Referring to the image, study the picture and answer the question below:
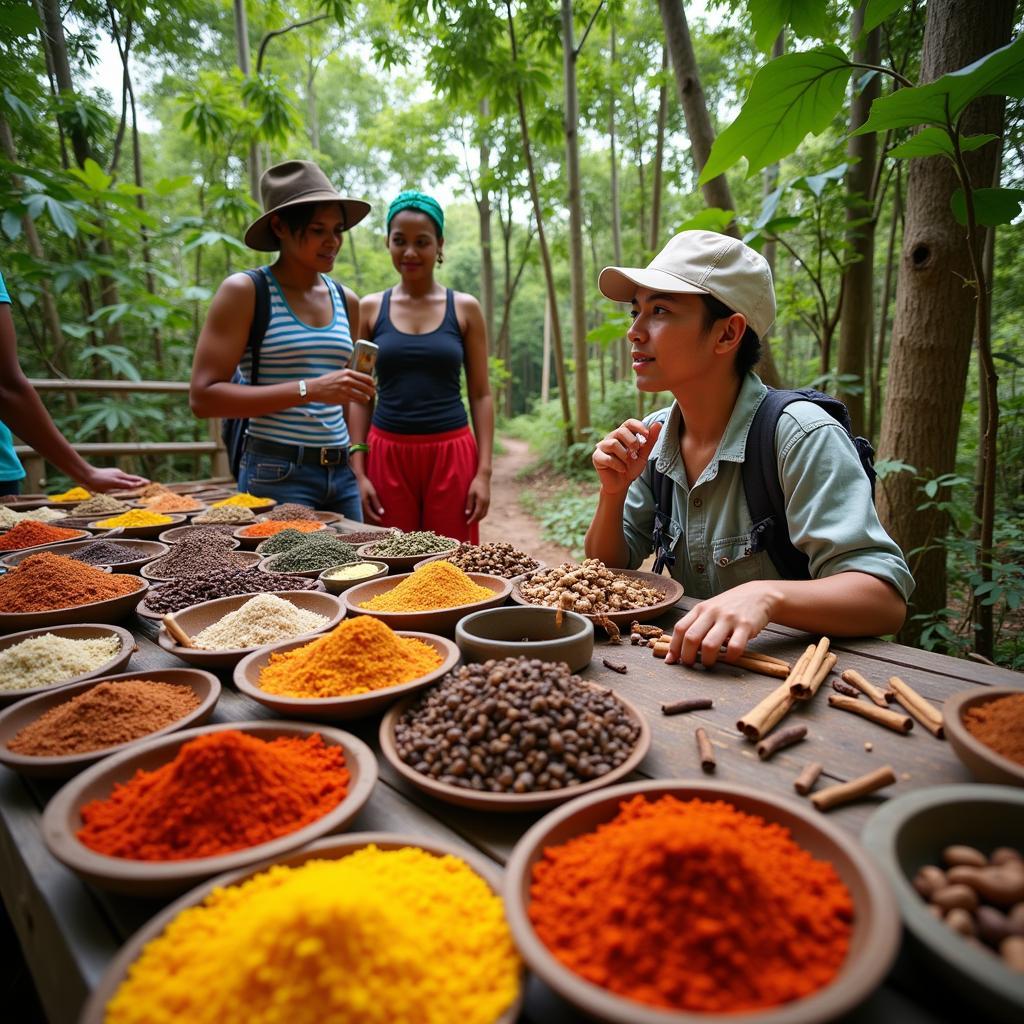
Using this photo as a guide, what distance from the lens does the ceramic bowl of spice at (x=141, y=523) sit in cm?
259

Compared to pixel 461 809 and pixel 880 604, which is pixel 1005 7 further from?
pixel 461 809

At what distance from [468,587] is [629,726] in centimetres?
→ 74

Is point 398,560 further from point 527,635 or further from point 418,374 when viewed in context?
point 418,374

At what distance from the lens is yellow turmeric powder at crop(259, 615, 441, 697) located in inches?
44.4

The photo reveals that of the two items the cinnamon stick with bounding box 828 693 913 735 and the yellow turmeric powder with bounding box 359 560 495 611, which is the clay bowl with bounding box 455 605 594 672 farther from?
the cinnamon stick with bounding box 828 693 913 735

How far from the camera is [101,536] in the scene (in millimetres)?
2477

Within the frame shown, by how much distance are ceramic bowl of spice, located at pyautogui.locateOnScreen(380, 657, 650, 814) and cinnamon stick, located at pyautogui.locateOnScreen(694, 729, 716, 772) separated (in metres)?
0.10

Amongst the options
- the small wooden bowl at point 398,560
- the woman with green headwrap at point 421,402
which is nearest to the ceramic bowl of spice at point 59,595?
the small wooden bowl at point 398,560

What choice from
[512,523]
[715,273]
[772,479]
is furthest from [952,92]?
[512,523]

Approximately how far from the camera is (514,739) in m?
0.94

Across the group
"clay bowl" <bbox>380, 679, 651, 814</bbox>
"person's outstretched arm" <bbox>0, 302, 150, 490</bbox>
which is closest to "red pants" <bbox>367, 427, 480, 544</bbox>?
"person's outstretched arm" <bbox>0, 302, 150, 490</bbox>

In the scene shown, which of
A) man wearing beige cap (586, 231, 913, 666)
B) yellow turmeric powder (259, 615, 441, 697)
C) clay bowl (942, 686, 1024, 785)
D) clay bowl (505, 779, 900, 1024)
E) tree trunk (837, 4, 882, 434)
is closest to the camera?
clay bowl (505, 779, 900, 1024)

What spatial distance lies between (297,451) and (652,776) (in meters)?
2.55

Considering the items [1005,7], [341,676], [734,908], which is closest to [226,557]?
[341,676]
